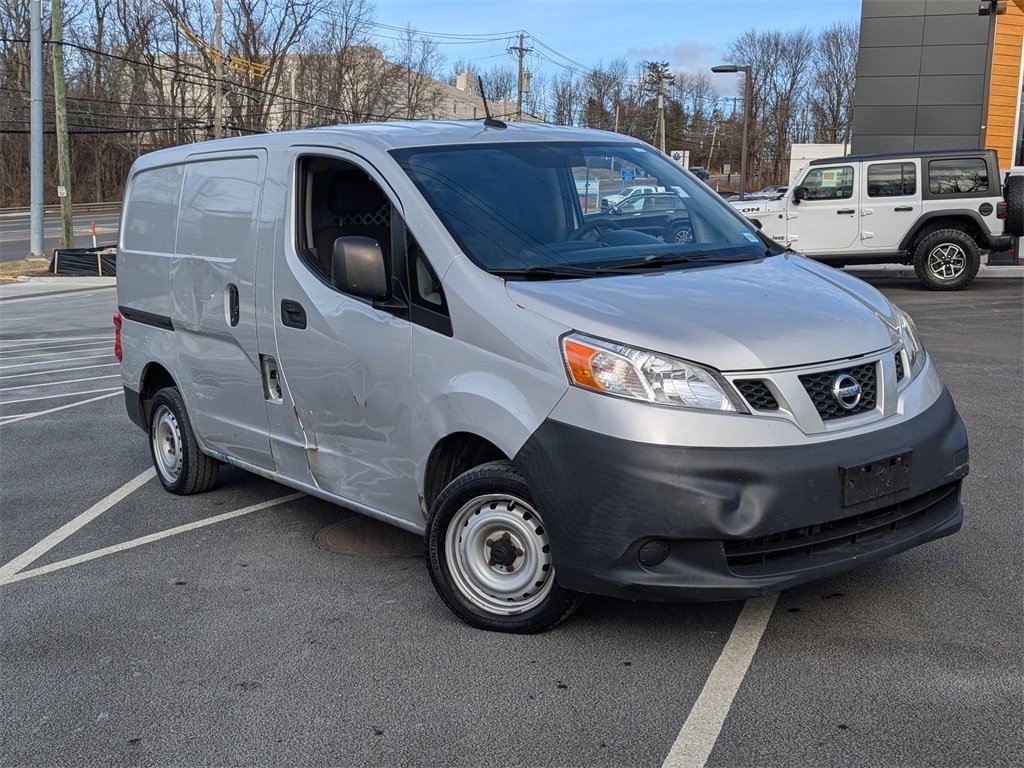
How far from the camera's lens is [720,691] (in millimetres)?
3484

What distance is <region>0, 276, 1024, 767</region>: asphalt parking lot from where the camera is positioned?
10.5ft

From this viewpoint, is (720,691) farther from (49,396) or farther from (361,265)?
(49,396)

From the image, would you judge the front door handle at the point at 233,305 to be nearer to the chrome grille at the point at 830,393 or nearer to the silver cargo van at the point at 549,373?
the silver cargo van at the point at 549,373

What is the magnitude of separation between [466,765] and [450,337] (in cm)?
161

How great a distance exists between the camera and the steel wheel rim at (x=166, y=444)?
20.3ft

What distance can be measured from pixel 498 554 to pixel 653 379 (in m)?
0.95

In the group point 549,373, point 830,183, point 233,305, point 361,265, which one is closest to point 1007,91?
point 830,183

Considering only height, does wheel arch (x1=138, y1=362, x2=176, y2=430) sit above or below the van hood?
below

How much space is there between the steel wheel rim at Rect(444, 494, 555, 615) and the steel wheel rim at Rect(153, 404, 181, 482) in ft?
8.99

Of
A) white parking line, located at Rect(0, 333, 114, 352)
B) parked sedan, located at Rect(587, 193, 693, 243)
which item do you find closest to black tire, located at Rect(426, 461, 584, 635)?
parked sedan, located at Rect(587, 193, 693, 243)

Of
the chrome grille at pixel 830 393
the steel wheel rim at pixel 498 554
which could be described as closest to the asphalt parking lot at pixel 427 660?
the steel wheel rim at pixel 498 554

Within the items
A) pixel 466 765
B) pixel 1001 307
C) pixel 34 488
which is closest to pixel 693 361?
pixel 466 765

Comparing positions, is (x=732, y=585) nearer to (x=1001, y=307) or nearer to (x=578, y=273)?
(x=578, y=273)

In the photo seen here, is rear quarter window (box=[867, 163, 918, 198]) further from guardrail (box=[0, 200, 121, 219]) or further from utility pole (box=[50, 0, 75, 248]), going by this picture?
guardrail (box=[0, 200, 121, 219])
